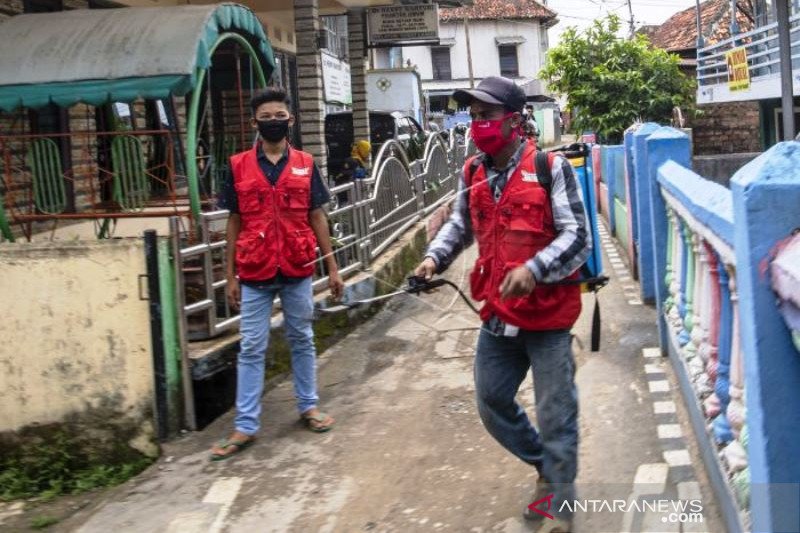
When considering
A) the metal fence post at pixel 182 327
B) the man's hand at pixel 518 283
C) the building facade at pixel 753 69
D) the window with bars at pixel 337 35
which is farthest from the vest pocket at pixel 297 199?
the window with bars at pixel 337 35

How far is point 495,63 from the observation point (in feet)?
154

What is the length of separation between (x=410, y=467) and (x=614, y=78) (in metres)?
17.0

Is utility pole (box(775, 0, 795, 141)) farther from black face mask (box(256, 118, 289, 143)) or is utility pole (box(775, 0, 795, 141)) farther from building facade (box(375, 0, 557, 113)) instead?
building facade (box(375, 0, 557, 113))

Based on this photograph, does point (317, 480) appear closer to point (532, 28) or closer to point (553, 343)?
point (553, 343)

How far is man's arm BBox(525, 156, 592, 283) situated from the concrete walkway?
1.07m

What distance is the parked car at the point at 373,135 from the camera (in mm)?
15570

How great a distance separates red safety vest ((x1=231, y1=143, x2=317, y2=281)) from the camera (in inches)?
189

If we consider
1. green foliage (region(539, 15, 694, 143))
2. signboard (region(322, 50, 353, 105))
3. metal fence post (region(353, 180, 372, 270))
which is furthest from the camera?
green foliage (region(539, 15, 694, 143))

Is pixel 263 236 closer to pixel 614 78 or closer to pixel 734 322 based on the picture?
pixel 734 322

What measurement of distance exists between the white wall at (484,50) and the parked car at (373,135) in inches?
1116

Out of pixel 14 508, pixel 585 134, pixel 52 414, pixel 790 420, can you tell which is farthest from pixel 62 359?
pixel 585 134

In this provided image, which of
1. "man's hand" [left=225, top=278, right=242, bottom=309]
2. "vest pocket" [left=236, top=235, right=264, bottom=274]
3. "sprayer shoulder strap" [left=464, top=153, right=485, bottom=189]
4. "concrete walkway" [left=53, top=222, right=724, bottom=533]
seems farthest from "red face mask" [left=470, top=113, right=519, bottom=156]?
"man's hand" [left=225, top=278, right=242, bottom=309]

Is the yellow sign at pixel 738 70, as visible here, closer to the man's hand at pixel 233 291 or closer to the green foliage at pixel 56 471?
→ the man's hand at pixel 233 291

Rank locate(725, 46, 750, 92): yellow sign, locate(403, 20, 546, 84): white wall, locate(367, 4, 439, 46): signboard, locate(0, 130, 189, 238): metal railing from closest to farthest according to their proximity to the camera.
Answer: locate(0, 130, 189, 238): metal railing → locate(367, 4, 439, 46): signboard → locate(725, 46, 750, 92): yellow sign → locate(403, 20, 546, 84): white wall
